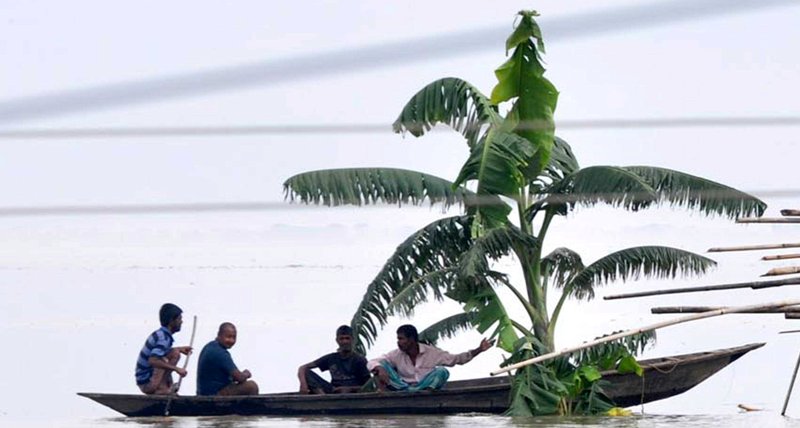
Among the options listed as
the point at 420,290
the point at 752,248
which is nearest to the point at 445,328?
the point at 420,290

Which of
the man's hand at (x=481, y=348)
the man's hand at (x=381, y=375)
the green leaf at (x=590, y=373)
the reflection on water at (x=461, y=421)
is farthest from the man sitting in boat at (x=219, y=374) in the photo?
the green leaf at (x=590, y=373)

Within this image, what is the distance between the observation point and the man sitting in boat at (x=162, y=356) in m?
16.1

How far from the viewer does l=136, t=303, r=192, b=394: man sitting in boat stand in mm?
16109

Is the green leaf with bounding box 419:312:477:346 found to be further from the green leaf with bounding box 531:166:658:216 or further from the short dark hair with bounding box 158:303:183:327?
the short dark hair with bounding box 158:303:183:327

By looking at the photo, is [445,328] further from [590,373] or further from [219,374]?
[219,374]

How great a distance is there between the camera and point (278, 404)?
16.4 meters

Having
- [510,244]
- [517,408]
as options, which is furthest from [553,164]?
[517,408]

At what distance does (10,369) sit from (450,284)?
12083 millimetres

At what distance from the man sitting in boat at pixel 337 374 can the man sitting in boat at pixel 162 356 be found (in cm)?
107

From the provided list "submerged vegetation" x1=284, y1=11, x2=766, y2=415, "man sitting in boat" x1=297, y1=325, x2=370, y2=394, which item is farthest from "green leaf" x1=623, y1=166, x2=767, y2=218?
"man sitting in boat" x1=297, y1=325, x2=370, y2=394

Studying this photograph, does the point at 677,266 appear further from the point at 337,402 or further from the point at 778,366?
the point at 778,366

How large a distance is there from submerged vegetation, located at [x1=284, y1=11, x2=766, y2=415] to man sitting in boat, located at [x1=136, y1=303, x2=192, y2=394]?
150cm

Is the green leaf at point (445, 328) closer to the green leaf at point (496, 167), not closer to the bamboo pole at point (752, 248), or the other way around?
the green leaf at point (496, 167)

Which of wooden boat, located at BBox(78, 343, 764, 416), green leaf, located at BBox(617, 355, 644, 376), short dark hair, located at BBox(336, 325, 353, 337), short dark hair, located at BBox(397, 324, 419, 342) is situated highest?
A: short dark hair, located at BBox(336, 325, 353, 337)
